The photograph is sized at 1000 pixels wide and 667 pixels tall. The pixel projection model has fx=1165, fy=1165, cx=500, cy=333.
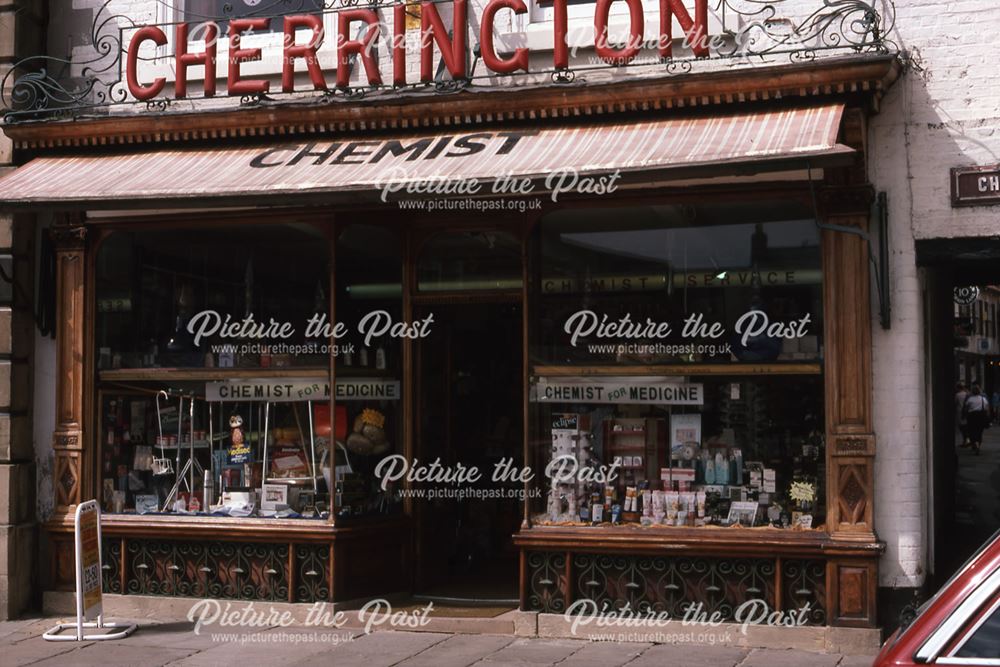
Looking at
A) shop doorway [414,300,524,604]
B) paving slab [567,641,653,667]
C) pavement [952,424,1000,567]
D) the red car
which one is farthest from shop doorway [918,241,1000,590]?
the red car

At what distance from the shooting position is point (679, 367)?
30.3 ft

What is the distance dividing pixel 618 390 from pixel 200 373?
383cm

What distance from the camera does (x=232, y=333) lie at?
34.4 ft


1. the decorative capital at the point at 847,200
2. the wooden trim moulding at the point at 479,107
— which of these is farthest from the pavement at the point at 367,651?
the wooden trim moulding at the point at 479,107

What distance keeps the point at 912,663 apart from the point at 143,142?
27.6 ft

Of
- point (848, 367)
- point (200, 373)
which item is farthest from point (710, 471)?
point (200, 373)

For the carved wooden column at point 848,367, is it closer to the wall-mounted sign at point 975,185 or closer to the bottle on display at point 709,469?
the wall-mounted sign at point 975,185

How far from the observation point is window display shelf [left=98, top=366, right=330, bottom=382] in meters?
10.2

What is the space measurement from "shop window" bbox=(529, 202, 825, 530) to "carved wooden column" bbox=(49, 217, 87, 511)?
417 cm

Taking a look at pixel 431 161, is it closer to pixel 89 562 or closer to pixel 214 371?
pixel 214 371

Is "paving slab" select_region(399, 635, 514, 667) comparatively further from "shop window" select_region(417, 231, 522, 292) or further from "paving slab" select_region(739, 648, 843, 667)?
"shop window" select_region(417, 231, 522, 292)

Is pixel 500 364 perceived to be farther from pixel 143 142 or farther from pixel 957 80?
pixel 957 80

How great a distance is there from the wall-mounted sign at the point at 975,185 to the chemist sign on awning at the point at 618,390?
2.38m

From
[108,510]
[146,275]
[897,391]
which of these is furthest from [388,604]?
[897,391]
